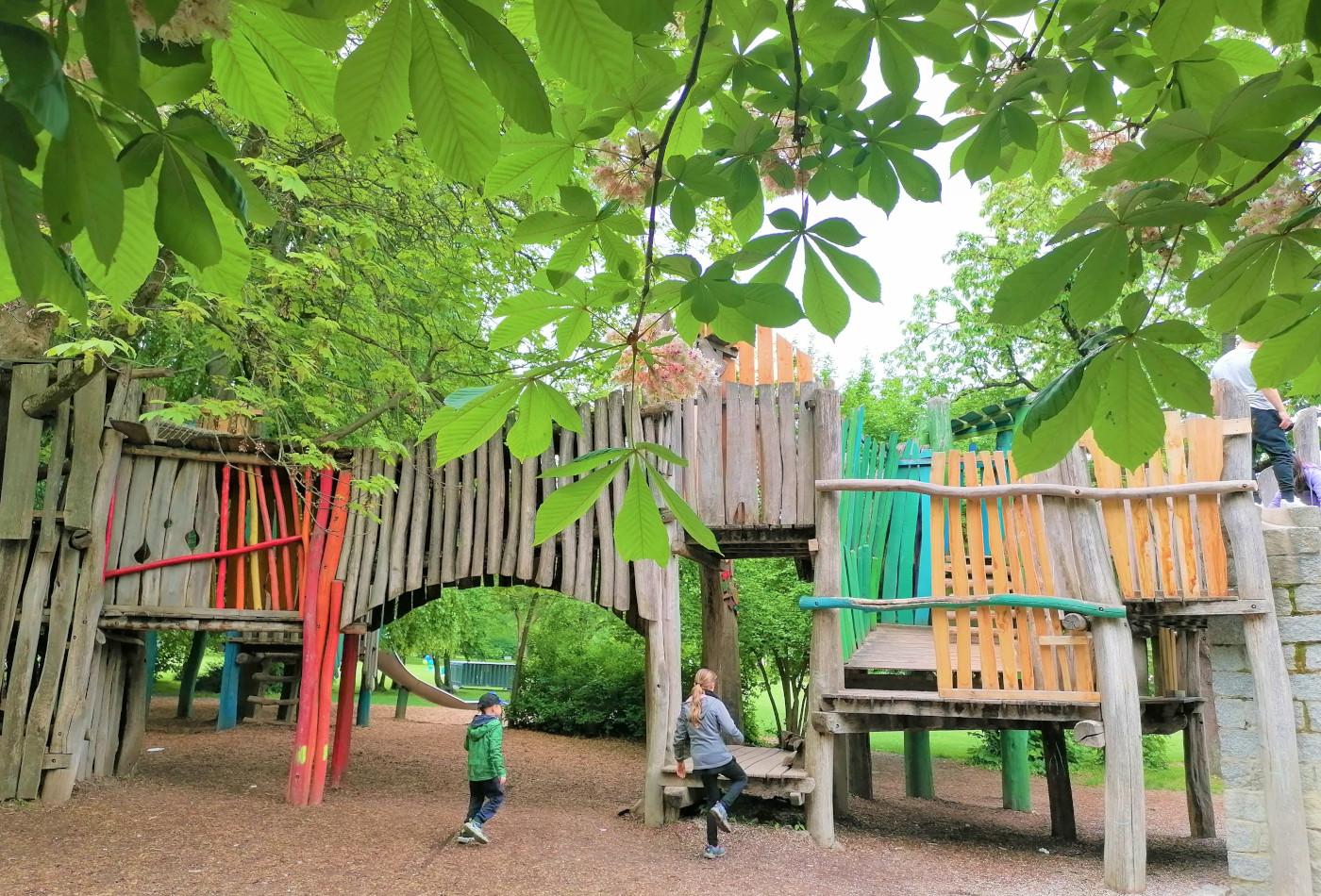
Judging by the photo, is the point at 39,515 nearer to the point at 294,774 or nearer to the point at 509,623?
the point at 294,774

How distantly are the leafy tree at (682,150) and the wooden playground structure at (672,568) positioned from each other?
15.3ft

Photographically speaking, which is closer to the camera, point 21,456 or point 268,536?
point 21,456

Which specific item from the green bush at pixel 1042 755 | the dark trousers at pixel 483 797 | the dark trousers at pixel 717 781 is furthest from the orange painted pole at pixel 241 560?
the green bush at pixel 1042 755

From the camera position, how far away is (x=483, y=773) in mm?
6770

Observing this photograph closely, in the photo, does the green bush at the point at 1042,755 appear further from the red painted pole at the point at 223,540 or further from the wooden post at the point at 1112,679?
the red painted pole at the point at 223,540

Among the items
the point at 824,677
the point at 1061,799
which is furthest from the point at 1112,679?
the point at 1061,799

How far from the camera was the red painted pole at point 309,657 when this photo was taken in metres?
7.28

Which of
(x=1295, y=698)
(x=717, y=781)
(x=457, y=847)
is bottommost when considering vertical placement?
(x=457, y=847)

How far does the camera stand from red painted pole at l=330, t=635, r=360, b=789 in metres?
8.48

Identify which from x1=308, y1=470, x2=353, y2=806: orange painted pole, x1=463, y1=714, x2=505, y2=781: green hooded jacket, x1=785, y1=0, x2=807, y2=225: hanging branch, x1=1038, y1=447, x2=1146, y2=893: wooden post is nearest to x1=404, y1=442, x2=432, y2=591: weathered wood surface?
x1=308, y1=470, x2=353, y2=806: orange painted pole

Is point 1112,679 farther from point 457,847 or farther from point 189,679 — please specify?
point 189,679

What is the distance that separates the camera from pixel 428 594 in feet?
27.4

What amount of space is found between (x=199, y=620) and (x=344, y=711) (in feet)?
6.71

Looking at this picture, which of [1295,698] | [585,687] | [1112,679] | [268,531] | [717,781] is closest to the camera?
[1295,698]
